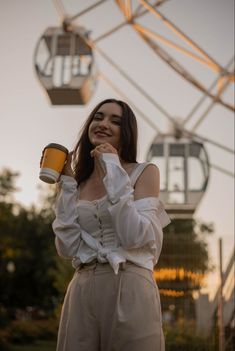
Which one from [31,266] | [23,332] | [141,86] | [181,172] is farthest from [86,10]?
[31,266]

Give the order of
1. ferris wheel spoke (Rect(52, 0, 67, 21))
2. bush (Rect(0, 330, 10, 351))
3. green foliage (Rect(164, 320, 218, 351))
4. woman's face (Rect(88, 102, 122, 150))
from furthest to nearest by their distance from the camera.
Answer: bush (Rect(0, 330, 10, 351)), ferris wheel spoke (Rect(52, 0, 67, 21)), green foliage (Rect(164, 320, 218, 351)), woman's face (Rect(88, 102, 122, 150))

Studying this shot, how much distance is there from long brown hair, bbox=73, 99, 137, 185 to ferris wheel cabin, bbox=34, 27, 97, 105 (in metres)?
6.90

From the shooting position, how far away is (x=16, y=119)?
16.7 m

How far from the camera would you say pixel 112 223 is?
98.5 inches

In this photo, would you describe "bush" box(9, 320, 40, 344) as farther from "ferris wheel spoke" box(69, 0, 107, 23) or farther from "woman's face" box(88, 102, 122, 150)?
"woman's face" box(88, 102, 122, 150)

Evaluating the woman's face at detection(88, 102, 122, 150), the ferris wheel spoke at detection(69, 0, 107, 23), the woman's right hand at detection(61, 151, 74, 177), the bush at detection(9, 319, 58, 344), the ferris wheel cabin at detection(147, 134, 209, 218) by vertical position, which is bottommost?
the bush at detection(9, 319, 58, 344)

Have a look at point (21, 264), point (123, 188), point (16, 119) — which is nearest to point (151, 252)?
point (123, 188)

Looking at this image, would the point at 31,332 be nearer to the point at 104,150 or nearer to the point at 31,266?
the point at 31,266

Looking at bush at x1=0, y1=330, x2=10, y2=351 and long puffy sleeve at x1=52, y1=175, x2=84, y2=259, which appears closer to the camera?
long puffy sleeve at x1=52, y1=175, x2=84, y2=259

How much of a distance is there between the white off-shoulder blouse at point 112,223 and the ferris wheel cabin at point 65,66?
285 inches

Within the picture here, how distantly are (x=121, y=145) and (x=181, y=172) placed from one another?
966 centimetres

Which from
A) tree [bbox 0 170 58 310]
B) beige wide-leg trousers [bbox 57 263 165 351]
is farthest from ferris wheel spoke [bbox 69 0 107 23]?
tree [bbox 0 170 58 310]

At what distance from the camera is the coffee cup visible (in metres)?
2.64

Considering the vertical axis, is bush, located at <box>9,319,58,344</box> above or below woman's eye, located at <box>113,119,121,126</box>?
below
